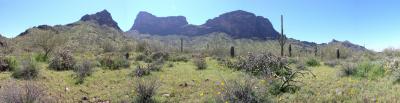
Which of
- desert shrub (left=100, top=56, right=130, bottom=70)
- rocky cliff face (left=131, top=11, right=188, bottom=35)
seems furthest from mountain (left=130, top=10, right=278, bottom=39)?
desert shrub (left=100, top=56, right=130, bottom=70)

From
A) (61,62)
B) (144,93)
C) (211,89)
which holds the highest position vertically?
(61,62)

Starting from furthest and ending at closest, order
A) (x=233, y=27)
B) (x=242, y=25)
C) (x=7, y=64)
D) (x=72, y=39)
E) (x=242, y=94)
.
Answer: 1. (x=242, y=25)
2. (x=233, y=27)
3. (x=72, y=39)
4. (x=7, y=64)
5. (x=242, y=94)

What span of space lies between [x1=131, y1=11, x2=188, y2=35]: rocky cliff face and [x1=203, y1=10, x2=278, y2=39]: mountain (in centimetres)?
2280

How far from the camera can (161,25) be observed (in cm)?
17700

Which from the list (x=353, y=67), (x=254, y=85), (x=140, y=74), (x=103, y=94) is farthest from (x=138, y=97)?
(x=353, y=67)

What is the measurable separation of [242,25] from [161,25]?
48.6 metres

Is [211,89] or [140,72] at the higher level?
[140,72]

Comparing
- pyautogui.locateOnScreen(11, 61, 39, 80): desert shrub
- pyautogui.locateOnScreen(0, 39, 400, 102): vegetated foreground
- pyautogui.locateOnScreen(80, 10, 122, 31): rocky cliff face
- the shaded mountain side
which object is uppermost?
pyautogui.locateOnScreen(80, 10, 122, 31): rocky cliff face

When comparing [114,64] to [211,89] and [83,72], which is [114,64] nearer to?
[83,72]

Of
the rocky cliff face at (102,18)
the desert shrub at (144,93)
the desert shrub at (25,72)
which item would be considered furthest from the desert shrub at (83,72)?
the rocky cliff face at (102,18)

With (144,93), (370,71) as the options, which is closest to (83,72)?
(144,93)

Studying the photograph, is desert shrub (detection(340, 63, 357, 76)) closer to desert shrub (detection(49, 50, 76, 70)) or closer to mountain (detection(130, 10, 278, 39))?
desert shrub (detection(49, 50, 76, 70))

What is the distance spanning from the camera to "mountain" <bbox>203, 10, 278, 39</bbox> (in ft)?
469

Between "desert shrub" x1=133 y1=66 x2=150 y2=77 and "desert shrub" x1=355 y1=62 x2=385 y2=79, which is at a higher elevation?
"desert shrub" x1=355 y1=62 x2=385 y2=79
